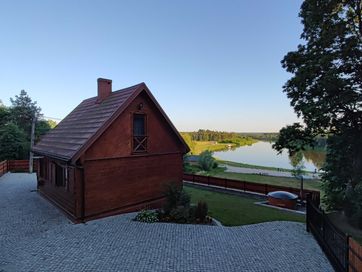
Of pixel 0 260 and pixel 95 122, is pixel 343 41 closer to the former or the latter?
pixel 95 122

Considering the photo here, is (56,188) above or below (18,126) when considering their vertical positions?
below

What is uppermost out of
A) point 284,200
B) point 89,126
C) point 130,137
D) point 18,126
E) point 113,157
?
point 18,126

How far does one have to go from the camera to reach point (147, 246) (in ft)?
25.2

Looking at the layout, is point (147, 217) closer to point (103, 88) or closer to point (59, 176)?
point (59, 176)

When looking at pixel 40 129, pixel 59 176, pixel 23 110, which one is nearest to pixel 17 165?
pixel 40 129

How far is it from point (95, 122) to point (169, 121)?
3.90 m

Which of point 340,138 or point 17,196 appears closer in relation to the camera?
point 340,138

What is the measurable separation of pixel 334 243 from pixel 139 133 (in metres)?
9.08

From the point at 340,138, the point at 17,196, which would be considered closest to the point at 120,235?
the point at 17,196

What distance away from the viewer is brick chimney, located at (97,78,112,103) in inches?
547

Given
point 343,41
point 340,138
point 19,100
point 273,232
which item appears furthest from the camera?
point 19,100

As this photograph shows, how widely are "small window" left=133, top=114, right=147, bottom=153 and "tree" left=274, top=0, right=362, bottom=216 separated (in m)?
7.27

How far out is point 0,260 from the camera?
6758mm

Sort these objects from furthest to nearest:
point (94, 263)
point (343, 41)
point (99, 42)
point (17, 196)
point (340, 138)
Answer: point (99, 42) → point (17, 196) → point (340, 138) → point (343, 41) → point (94, 263)
